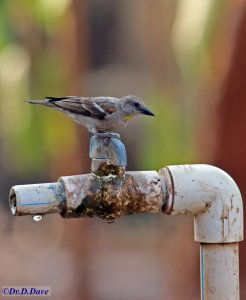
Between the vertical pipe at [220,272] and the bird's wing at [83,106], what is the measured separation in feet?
1.66

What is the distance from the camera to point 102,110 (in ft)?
5.56

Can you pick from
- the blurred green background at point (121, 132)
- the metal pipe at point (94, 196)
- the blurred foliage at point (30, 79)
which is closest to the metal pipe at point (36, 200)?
the metal pipe at point (94, 196)

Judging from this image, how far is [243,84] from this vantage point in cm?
372

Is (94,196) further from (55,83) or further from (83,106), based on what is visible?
(55,83)

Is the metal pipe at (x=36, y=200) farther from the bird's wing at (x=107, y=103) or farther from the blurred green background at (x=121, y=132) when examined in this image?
the blurred green background at (x=121, y=132)

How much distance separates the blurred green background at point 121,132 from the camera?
3707mm

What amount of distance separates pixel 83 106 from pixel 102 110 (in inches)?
1.7

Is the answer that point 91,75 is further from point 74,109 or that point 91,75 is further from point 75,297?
point 74,109

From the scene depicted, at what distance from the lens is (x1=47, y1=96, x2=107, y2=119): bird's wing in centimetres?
170

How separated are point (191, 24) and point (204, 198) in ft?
9.01

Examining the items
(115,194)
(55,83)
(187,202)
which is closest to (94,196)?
(115,194)

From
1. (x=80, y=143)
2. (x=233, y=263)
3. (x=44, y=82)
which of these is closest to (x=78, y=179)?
(x=233, y=263)

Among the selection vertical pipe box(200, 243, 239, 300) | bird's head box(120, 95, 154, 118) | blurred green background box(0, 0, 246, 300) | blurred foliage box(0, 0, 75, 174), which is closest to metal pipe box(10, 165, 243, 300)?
vertical pipe box(200, 243, 239, 300)

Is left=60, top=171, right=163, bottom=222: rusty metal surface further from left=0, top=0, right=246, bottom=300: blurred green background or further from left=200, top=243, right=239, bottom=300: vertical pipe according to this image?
left=0, top=0, right=246, bottom=300: blurred green background
